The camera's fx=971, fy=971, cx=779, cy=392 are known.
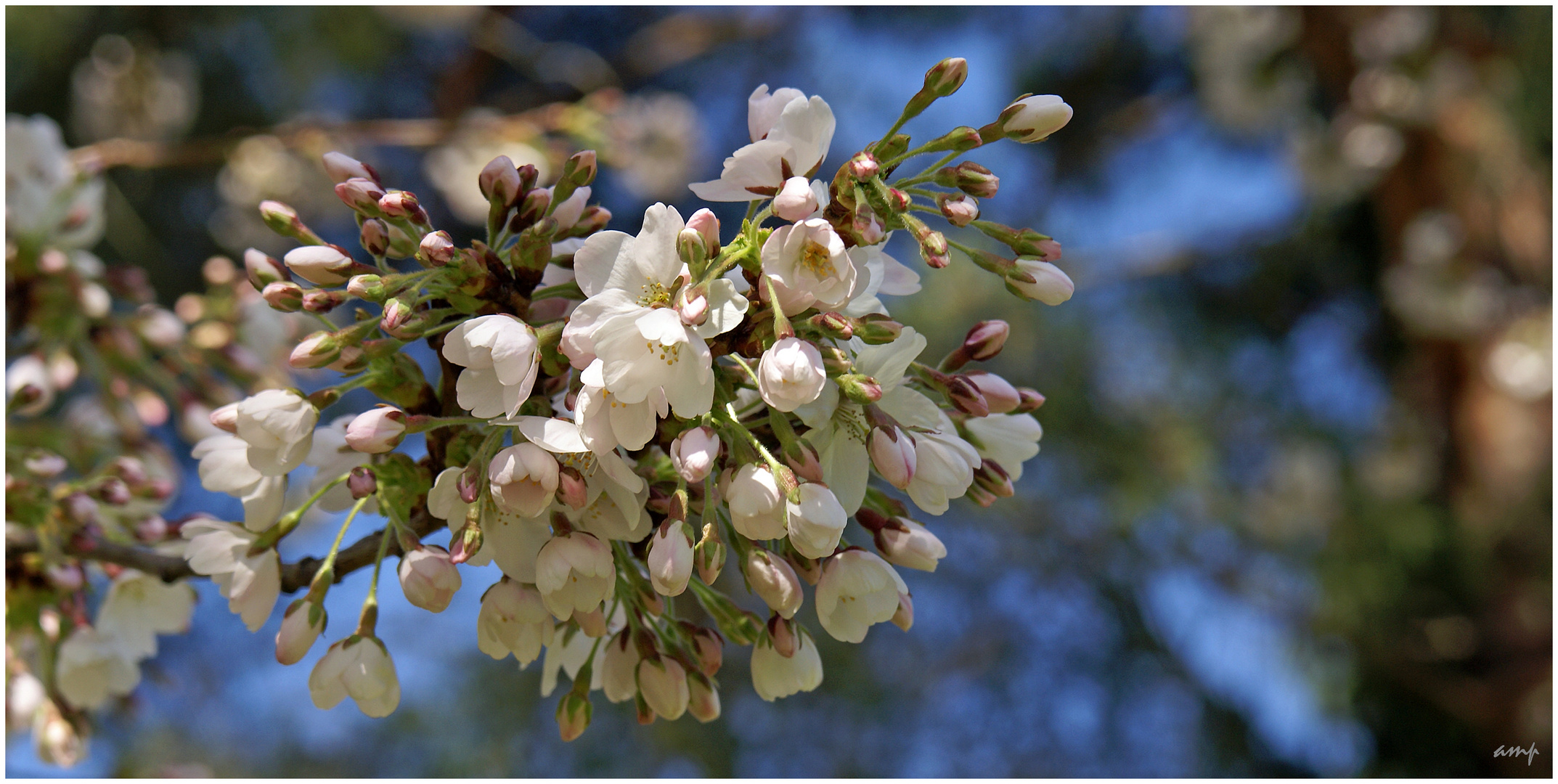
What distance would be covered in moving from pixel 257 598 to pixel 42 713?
381mm

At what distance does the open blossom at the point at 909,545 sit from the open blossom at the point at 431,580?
0.20 m

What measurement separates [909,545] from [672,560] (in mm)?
115

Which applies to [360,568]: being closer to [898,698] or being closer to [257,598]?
[257,598]

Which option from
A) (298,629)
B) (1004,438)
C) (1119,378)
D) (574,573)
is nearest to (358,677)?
(298,629)

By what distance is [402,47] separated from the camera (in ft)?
7.34

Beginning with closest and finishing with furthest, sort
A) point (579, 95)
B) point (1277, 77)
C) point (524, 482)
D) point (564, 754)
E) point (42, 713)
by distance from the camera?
point (524, 482)
point (42, 713)
point (564, 754)
point (579, 95)
point (1277, 77)

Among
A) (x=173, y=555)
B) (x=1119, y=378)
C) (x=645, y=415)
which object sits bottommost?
(x=1119, y=378)

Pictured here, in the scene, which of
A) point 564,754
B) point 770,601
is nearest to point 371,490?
point 770,601

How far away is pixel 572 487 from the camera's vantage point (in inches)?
15.9

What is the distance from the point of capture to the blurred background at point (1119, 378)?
2010mm

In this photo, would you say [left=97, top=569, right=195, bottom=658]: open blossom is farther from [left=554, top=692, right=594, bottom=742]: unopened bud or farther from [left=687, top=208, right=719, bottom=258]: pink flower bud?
[left=687, top=208, right=719, bottom=258]: pink flower bud

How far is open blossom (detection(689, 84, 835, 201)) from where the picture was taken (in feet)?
1.41

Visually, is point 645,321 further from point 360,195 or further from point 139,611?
point 139,611

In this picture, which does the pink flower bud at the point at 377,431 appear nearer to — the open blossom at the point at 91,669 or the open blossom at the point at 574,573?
the open blossom at the point at 574,573
